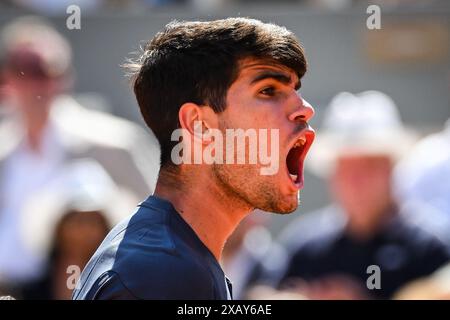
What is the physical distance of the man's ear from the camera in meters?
2.45

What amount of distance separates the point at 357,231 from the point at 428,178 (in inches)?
22.0

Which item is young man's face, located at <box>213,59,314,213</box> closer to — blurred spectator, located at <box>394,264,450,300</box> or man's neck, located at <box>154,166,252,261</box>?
man's neck, located at <box>154,166,252,261</box>

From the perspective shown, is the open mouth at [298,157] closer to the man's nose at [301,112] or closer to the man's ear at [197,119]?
the man's nose at [301,112]

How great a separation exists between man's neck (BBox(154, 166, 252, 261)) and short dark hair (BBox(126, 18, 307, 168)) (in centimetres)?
8

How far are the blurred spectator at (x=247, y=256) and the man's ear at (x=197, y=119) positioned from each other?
1966 mm

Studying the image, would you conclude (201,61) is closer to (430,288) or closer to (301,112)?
(301,112)

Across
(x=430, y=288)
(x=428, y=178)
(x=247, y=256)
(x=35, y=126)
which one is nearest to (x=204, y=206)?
(x=430, y=288)

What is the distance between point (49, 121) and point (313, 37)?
1464mm

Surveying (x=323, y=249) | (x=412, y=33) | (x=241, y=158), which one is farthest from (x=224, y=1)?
(x=241, y=158)

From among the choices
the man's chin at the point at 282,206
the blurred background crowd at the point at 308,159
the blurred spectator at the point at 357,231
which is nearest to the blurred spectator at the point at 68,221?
the blurred background crowd at the point at 308,159

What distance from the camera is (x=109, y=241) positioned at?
223 centimetres

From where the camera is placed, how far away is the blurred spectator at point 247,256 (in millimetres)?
4395
